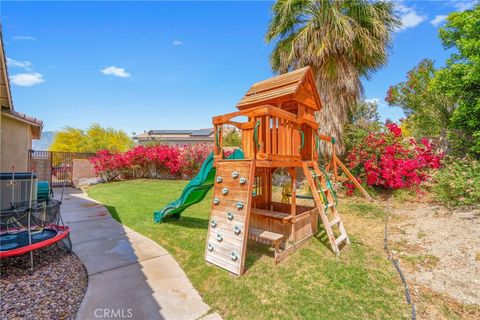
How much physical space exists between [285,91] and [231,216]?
317 centimetres

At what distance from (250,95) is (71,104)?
22.4m

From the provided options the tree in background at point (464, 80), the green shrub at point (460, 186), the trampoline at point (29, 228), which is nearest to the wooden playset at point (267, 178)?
the trampoline at point (29, 228)

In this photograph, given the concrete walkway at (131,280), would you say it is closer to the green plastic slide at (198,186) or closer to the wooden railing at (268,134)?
the green plastic slide at (198,186)

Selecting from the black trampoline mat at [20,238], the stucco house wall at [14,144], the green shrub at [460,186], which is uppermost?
the stucco house wall at [14,144]

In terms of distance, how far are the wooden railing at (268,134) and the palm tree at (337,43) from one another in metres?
5.84

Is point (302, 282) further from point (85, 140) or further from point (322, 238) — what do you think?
point (85, 140)

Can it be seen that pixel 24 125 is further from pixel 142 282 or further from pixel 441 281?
pixel 441 281

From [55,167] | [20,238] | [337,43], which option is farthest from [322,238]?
[55,167]

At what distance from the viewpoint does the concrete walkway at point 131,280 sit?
2680 mm

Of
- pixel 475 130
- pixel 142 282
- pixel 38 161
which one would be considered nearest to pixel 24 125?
pixel 142 282

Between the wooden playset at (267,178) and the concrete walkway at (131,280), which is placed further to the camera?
the wooden playset at (267,178)

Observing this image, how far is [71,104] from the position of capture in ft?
68.0

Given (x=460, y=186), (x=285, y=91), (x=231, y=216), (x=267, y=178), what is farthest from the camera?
(x=460, y=186)

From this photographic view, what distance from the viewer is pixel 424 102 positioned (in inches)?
521
